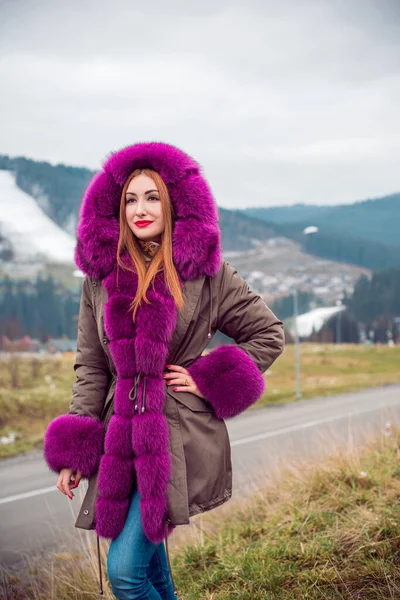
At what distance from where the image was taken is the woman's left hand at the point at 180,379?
93.0 inches

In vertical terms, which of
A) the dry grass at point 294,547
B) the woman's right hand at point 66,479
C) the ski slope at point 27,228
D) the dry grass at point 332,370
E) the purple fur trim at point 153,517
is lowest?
the dry grass at point 332,370

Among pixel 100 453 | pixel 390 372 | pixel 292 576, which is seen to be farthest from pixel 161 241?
pixel 390 372

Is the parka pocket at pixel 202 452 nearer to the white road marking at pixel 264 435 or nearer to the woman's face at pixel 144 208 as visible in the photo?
the woman's face at pixel 144 208

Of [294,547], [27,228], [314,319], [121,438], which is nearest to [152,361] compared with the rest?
[121,438]

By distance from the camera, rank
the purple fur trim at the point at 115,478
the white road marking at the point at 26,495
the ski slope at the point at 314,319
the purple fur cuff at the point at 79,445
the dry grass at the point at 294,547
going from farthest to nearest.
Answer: the ski slope at the point at 314,319 < the white road marking at the point at 26,495 < the dry grass at the point at 294,547 < the purple fur cuff at the point at 79,445 < the purple fur trim at the point at 115,478

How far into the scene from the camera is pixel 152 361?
2318 mm

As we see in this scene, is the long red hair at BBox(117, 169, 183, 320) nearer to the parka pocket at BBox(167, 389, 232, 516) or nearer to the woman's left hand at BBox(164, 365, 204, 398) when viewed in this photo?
the woman's left hand at BBox(164, 365, 204, 398)

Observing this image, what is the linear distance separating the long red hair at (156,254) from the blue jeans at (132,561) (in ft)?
2.41

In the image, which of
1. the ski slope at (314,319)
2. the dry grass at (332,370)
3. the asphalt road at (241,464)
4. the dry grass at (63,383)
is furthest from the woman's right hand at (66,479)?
the ski slope at (314,319)

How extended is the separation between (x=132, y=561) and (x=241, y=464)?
6.44 meters

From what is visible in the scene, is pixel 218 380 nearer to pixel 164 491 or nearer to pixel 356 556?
pixel 164 491

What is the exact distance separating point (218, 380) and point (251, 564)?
1.34m

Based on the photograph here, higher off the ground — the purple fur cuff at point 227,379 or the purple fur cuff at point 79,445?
the purple fur cuff at point 227,379

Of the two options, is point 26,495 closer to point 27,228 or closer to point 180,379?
point 180,379
